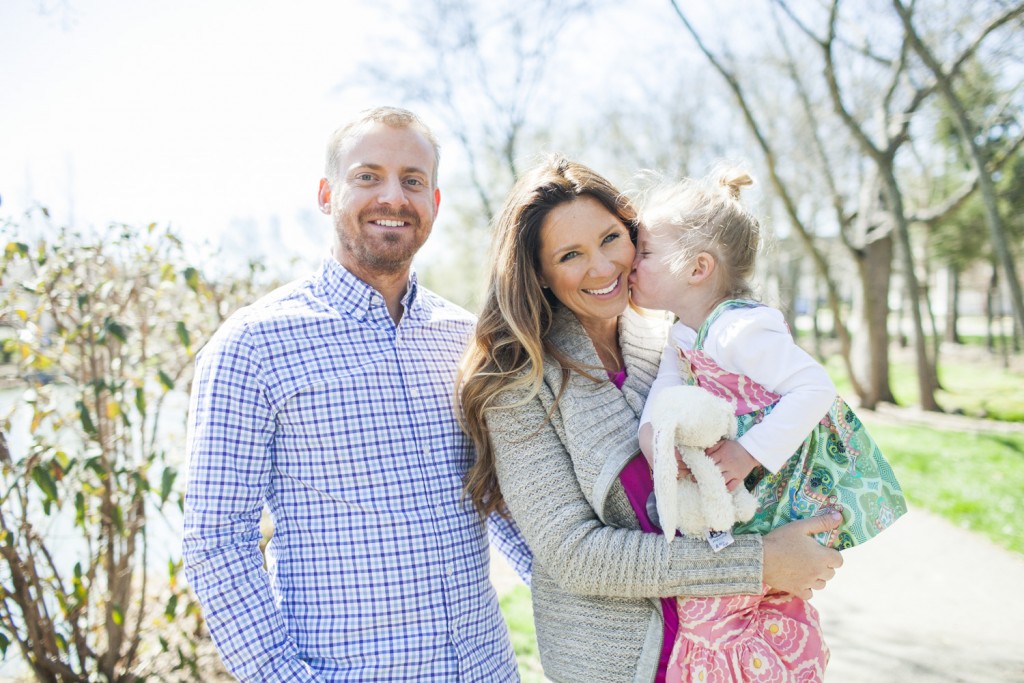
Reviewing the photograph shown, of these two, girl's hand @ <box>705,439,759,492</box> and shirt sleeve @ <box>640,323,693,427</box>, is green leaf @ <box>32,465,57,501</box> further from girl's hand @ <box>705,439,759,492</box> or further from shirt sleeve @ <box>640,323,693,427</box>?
girl's hand @ <box>705,439,759,492</box>

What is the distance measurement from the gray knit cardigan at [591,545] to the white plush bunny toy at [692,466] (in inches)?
3.3

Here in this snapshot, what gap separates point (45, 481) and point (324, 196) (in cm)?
172

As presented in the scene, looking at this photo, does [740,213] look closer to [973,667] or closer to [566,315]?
[566,315]

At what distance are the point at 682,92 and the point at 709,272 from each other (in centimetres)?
2295

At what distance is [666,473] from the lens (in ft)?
6.29

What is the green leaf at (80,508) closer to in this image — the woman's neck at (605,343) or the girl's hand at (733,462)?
the woman's neck at (605,343)

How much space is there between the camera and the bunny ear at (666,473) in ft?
6.28

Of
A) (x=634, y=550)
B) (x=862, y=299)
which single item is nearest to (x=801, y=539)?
(x=634, y=550)

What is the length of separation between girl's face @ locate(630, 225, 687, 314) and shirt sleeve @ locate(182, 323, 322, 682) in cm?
130

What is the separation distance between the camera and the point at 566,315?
8.38 feet

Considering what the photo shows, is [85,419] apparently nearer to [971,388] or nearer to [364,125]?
[364,125]

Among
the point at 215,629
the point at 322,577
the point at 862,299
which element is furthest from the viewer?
the point at 862,299

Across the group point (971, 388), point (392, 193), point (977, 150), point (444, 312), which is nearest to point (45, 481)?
point (444, 312)

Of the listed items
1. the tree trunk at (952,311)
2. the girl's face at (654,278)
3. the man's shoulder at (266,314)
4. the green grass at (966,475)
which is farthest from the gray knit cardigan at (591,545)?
the tree trunk at (952,311)
